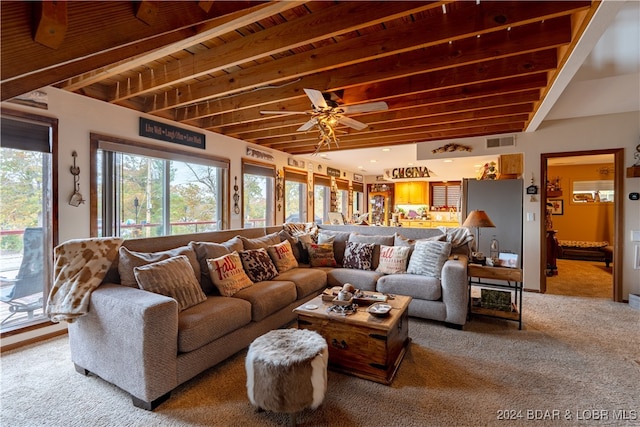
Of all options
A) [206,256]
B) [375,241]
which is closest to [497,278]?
[375,241]

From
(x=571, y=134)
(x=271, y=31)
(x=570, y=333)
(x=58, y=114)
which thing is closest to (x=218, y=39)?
(x=271, y=31)

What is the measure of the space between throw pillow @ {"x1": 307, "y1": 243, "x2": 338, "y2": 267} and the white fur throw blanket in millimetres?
2318

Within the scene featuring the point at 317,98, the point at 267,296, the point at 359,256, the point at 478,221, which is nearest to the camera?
the point at 267,296

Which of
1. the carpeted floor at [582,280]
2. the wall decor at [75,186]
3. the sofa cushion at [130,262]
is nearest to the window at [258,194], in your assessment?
the wall decor at [75,186]

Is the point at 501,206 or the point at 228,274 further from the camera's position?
the point at 501,206

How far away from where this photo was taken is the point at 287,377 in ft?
5.40

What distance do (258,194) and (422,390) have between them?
467 cm

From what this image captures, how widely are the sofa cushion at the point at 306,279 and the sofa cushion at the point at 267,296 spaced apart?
12 centimetres

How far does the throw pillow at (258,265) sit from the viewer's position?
3.07 metres

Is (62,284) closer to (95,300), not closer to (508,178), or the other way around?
(95,300)

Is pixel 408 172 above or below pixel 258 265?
above

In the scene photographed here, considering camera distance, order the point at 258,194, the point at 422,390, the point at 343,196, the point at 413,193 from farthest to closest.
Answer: the point at 413,193 < the point at 343,196 < the point at 258,194 < the point at 422,390

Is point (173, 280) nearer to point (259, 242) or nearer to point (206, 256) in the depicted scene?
point (206, 256)

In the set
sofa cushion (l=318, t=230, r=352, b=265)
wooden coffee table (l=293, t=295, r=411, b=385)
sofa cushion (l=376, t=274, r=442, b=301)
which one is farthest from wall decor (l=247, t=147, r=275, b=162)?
wooden coffee table (l=293, t=295, r=411, b=385)
